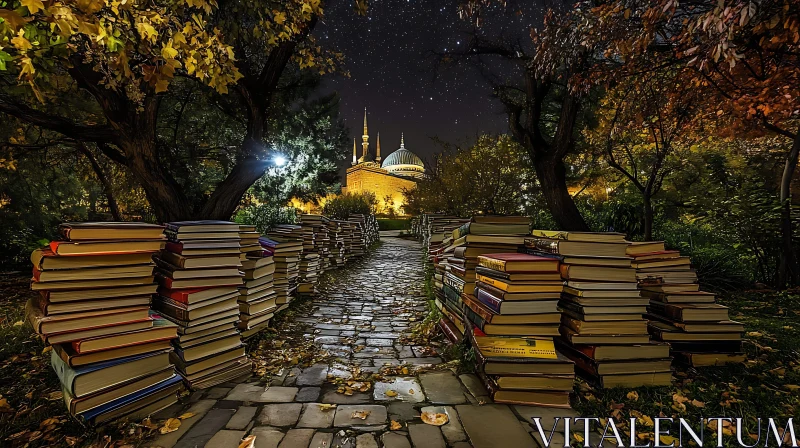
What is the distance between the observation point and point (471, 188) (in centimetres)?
1259

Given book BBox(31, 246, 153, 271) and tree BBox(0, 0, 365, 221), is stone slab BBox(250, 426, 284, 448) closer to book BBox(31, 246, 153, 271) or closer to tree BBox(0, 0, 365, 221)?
book BBox(31, 246, 153, 271)

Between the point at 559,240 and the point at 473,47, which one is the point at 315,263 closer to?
the point at 559,240

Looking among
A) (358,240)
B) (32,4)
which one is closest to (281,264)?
(32,4)

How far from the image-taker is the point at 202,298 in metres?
3.11

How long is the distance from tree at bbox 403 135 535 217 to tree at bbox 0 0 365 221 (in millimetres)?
6770

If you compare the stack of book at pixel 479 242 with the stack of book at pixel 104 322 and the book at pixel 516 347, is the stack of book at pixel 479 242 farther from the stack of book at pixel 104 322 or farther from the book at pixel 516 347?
the stack of book at pixel 104 322

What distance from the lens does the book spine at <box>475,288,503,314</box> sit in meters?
2.93

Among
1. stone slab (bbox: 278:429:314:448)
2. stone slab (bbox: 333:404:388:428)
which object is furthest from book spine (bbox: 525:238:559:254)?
stone slab (bbox: 278:429:314:448)

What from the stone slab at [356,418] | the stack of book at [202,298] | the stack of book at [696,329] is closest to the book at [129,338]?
the stack of book at [202,298]

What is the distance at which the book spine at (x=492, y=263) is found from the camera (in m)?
2.99

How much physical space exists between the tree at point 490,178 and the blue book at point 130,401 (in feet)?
36.3

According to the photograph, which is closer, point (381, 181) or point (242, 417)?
point (242, 417)

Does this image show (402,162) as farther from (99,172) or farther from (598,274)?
(598,274)

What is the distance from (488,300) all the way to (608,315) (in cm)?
102
